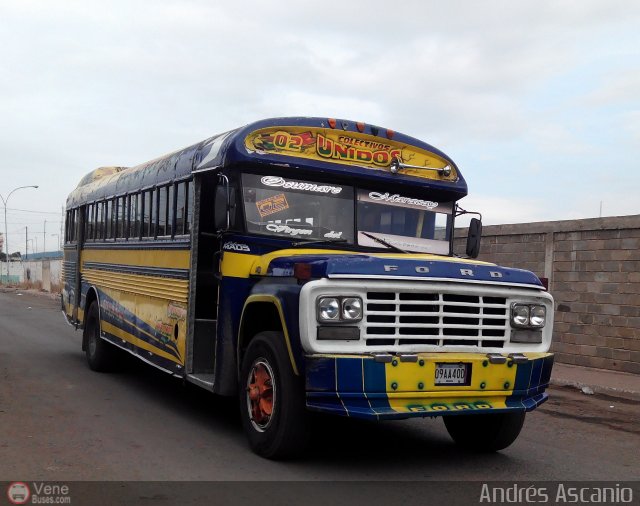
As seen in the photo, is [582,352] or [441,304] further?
[582,352]

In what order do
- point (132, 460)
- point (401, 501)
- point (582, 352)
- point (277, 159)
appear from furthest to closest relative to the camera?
point (582, 352) < point (277, 159) < point (132, 460) < point (401, 501)

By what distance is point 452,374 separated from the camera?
5.79 metres

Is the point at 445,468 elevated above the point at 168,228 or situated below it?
below

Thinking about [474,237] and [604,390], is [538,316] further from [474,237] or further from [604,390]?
[604,390]

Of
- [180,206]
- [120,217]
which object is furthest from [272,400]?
[120,217]

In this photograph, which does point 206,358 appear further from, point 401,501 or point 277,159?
point 401,501

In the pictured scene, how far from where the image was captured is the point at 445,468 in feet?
20.4

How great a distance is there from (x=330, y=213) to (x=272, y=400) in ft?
6.24

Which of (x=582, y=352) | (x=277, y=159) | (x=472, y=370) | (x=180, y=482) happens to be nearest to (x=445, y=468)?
(x=472, y=370)

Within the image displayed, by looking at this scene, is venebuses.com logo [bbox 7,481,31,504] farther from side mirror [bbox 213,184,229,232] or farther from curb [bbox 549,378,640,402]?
curb [bbox 549,378,640,402]

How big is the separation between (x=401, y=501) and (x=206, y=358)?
9.94 ft

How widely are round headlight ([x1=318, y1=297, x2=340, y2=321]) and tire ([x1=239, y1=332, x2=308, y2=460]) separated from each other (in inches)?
22.7

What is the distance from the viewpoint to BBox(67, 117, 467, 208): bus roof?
699 cm

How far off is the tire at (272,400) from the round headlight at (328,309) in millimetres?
577
